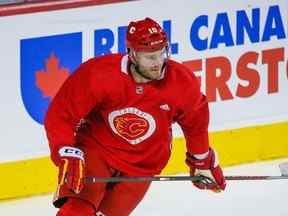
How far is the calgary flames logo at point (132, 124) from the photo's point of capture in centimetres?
474

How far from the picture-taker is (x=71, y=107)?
4.65m

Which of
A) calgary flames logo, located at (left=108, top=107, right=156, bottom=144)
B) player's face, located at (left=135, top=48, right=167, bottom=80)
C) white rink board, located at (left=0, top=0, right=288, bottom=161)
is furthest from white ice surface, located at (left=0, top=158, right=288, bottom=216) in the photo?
player's face, located at (left=135, top=48, right=167, bottom=80)

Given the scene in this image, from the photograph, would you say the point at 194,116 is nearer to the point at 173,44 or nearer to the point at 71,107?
the point at 71,107

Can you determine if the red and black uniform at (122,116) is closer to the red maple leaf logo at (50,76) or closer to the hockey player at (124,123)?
the hockey player at (124,123)

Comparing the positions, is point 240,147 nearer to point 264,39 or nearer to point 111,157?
point 264,39

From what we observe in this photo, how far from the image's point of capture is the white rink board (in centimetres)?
585

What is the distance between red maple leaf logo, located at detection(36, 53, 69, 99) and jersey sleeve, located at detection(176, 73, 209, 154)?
1178 millimetres

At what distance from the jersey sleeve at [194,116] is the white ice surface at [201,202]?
996 millimetres

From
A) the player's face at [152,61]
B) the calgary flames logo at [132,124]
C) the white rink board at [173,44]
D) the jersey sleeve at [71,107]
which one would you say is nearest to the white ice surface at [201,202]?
the white rink board at [173,44]

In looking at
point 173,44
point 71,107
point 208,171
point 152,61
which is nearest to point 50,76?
point 173,44

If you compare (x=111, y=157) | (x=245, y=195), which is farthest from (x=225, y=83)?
(x=111, y=157)

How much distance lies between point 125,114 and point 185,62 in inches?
63.7

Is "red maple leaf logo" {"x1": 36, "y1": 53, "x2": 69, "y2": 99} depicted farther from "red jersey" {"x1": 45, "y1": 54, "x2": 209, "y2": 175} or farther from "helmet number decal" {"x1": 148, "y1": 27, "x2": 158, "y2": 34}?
"helmet number decal" {"x1": 148, "y1": 27, "x2": 158, "y2": 34}

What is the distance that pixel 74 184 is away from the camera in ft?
A: 15.0
